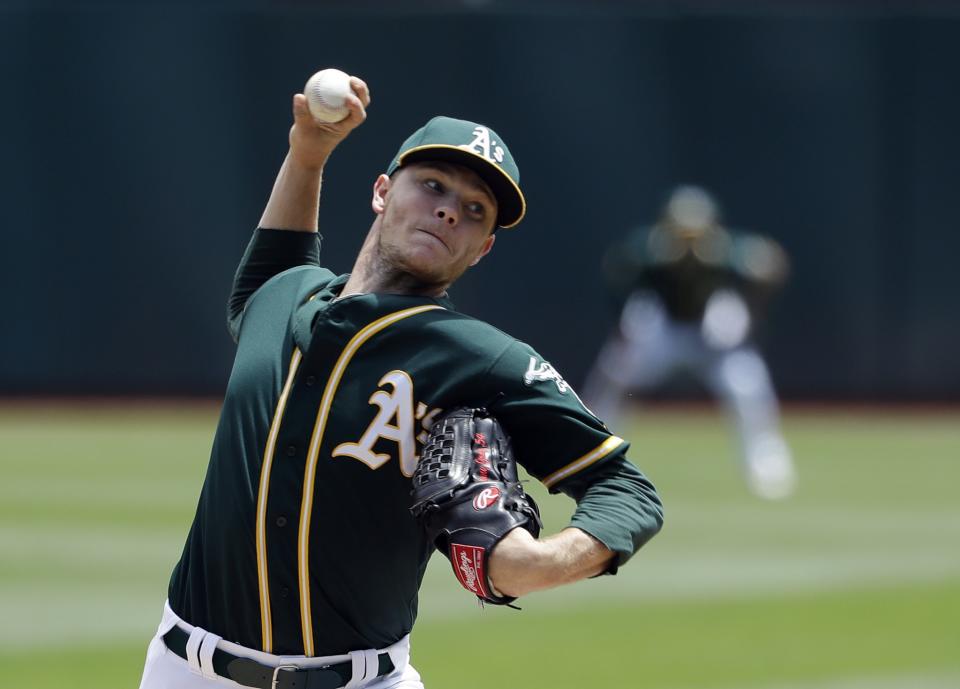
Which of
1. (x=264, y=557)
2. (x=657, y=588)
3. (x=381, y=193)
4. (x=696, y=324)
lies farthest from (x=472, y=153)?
(x=696, y=324)

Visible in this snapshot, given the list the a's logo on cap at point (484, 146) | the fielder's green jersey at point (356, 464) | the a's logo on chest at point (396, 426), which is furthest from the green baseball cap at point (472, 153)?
the a's logo on chest at point (396, 426)

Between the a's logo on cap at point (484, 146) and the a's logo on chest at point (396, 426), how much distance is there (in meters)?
0.50

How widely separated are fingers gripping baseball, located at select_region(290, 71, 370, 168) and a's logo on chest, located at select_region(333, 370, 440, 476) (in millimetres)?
702

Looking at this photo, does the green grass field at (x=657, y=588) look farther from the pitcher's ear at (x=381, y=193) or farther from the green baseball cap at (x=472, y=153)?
the green baseball cap at (x=472, y=153)

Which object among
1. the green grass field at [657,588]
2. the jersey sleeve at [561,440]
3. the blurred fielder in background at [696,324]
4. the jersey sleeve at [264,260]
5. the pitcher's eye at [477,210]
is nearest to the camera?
the jersey sleeve at [561,440]

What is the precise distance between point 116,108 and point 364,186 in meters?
3.02

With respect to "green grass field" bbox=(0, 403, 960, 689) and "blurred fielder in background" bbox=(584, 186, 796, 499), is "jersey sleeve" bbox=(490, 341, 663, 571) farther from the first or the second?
"blurred fielder in background" bbox=(584, 186, 796, 499)

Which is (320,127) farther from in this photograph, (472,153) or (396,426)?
(396,426)

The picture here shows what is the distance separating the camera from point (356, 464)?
3.21 m

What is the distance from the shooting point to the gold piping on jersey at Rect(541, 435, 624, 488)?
3150mm

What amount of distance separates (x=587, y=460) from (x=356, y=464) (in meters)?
0.48

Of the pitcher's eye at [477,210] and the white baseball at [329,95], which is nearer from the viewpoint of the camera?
the pitcher's eye at [477,210]

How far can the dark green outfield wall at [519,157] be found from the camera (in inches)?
704

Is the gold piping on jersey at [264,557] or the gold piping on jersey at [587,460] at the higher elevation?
the gold piping on jersey at [587,460]
